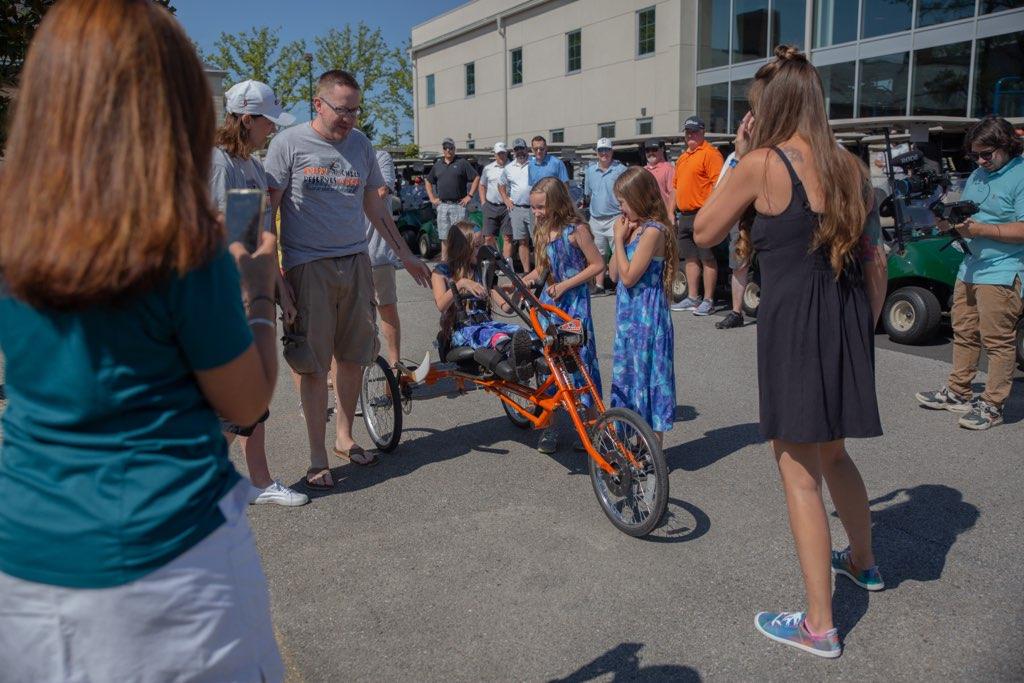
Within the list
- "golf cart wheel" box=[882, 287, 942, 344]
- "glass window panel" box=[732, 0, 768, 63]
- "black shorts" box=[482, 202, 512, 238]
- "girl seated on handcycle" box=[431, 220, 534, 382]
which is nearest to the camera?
"girl seated on handcycle" box=[431, 220, 534, 382]

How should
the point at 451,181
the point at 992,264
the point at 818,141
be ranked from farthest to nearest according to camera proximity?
1. the point at 451,181
2. the point at 992,264
3. the point at 818,141

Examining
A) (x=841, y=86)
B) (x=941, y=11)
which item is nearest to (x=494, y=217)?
(x=941, y=11)

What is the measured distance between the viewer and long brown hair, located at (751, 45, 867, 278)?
2.87 meters

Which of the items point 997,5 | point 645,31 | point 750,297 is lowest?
point 750,297

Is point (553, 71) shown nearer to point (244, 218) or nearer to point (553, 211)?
point (553, 211)

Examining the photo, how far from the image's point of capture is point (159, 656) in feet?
4.91

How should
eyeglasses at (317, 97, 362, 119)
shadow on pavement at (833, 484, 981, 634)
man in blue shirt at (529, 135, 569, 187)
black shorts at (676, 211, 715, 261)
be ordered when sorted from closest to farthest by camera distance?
shadow on pavement at (833, 484, 981, 634), eyeglasses at (317, 97, 362, 119), black shorts at (676, 211, 715, 261), man in blue shirt at (529, 135, 569, 187)

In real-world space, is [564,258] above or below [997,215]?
below

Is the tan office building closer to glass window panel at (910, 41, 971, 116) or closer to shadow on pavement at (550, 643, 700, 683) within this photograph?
glass window panel at (910, 41, 971, 116)

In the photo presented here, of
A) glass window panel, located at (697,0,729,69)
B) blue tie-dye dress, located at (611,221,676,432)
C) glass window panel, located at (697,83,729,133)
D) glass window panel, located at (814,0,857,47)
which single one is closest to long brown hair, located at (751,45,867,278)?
blue tie-dye dress, located at (611,221,676,432)

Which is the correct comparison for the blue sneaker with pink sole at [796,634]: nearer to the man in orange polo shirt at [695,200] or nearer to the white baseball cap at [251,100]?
the white baseball cap at [251,100]

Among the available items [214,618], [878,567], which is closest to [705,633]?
[878,567]

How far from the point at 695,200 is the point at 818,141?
736 cm

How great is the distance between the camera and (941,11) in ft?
60.3
